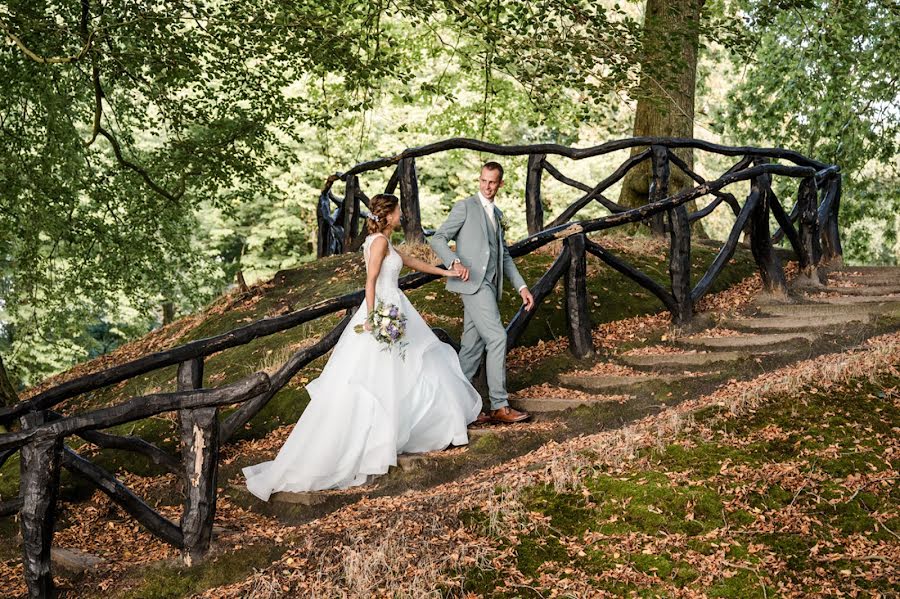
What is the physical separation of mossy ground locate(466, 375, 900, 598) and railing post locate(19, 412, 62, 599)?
8.63 ft

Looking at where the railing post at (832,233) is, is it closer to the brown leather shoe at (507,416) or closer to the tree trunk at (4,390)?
the brown leather shoe at (507,416)

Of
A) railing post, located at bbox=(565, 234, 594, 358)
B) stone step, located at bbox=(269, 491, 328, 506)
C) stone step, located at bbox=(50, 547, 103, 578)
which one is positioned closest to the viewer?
stone step, located at bbox=(50, 547, 103, 578)

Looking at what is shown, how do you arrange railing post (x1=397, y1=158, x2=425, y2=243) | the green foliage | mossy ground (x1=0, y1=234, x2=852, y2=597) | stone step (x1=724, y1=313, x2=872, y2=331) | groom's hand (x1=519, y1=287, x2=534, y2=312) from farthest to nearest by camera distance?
the green foliage < railing post (x1=397, y1=158, x2=425, y2=243) < stone step (x1=724, y1=313, x2=872, y2=331) < groom's hand (x1=519, y1=287, x2=534, y2=312) < mossy ground (x1=0, y1=234, x2=852, y2=597)

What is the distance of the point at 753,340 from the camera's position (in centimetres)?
868

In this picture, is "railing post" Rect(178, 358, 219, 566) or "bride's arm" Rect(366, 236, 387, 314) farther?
"bride's arm" Rect(366, 236, 387, 314)

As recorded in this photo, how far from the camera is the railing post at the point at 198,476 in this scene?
5609 millimetres

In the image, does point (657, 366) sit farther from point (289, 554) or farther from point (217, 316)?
point (217, 316)

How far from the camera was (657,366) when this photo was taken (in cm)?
854

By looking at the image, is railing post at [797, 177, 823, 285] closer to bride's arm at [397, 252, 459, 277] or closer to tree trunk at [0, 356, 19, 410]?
bride's arm at [397, 252, 459, 277]

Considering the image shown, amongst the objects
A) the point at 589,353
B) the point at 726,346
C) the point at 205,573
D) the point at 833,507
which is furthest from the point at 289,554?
the point at 726,346

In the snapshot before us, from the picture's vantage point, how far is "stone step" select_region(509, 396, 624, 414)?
7738 millimetres

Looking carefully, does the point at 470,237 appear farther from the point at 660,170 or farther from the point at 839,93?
the point at 839,93

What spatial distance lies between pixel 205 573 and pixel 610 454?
2745 mm

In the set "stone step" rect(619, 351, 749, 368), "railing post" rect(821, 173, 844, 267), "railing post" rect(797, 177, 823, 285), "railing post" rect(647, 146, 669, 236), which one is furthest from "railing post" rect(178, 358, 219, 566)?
"railing post" rect(821, 173, 844, 267)
